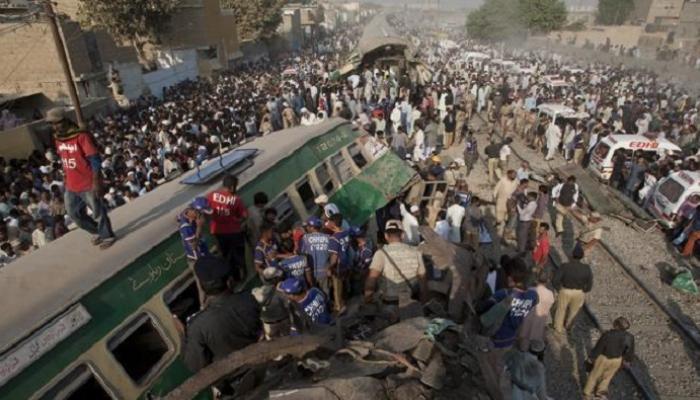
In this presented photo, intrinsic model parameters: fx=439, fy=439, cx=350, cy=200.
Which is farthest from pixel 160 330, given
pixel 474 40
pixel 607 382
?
pixel 474 40

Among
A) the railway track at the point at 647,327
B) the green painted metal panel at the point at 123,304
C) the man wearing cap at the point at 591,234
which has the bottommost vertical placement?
the railway track at the point at 647,327

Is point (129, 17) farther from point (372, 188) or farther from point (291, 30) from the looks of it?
point (291, 30)

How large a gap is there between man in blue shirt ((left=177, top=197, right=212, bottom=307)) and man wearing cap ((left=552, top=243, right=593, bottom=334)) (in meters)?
5.52

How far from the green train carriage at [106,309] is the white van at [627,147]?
11.9m

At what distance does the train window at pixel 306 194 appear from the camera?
8.58 m

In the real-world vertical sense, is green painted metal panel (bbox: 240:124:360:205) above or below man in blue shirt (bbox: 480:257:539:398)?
above

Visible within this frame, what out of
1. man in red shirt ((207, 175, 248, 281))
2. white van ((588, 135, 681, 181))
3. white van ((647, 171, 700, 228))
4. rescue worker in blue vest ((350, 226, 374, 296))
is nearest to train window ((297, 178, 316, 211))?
rescue worker in blue vest ((350, 226, 374, 296))

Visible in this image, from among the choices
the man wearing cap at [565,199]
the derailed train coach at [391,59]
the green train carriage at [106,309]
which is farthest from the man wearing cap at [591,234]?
the derailed train coach at [391,59]

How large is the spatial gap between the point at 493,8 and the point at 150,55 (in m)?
62.2

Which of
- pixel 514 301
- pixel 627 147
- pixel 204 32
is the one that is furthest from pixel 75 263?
pixel 204 32

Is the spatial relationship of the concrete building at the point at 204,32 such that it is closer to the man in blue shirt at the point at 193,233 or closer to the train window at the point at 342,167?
the train window at the point at 342,167

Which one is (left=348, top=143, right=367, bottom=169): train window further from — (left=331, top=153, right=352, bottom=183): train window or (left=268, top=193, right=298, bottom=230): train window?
(left=268, top=193, right=298, bottom=230): train window

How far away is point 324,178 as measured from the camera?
920 cm

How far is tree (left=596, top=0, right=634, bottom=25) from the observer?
240 ft
